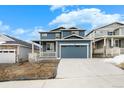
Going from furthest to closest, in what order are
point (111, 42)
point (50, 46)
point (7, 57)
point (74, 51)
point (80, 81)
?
point (50, 46) < point (111, 42) < point (74, 51) < point (7, 57) < point (80, 81)

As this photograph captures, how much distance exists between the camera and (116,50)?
28500mm

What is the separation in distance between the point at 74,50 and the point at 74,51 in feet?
0.45

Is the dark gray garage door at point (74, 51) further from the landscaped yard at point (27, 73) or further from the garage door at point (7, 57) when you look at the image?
the landscaped yard at point (27, 73)

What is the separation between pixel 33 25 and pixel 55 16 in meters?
4.69

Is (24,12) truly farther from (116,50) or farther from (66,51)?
(116,50)

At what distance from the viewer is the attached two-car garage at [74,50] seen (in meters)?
29.6

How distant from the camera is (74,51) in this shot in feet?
97.5

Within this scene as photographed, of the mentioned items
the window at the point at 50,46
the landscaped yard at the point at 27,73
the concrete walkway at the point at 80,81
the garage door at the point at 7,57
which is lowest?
the concrete walkway at the point at 80,81

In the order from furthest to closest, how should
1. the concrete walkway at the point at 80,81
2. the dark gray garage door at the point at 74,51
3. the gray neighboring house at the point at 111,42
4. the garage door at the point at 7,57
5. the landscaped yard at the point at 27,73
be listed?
the dark gray garage door at the point at 74,51 → the gray neighboring house at the point at 111,42 → the garage door at the point at 7,57 → the landscaped yard at the point at 27,73 → the concrete walkway at the point at 80,81

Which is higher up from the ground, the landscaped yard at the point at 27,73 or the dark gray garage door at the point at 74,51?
the dark gray garage door at the point at 74,51

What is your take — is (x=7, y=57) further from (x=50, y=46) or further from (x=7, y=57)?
(x=50, y=46)

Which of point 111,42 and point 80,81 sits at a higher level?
point 111,42

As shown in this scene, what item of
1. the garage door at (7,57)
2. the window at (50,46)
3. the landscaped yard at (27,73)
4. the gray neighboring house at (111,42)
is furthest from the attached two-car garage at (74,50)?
the landscaped yard at (27,73)

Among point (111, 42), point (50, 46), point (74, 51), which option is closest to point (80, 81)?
point (74, 51)
